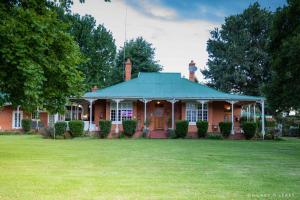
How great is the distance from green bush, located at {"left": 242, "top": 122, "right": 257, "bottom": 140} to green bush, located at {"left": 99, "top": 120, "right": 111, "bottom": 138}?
1035cm

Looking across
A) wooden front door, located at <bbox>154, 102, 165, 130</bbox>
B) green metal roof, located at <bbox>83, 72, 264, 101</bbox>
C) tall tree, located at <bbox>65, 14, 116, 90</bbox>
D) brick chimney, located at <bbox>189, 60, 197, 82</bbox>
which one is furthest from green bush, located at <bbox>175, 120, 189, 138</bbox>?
tall tree, located at <bbox>65, 14, 116, 90</bbox>

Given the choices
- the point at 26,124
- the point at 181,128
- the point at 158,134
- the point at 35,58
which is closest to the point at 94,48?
the point at 26,124

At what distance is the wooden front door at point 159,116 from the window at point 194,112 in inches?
84.8

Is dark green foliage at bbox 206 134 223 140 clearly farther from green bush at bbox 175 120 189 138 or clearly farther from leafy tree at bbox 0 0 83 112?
leafy tree at bbox 0 0 83 112

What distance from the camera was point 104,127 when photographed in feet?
110

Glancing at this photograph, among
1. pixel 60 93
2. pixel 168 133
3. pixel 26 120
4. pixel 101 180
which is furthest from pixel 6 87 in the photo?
pixel 26 120

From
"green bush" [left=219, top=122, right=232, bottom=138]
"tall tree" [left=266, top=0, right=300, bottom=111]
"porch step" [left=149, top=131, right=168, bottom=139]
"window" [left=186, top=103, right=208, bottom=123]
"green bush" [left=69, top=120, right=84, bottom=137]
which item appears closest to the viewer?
"tall tree" [left=266, top=0, right=300, bottom=111]

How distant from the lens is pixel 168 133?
34.2m

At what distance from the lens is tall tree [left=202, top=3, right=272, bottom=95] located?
53500mm

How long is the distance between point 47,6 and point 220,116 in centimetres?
2256

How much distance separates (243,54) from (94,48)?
18.7 metres

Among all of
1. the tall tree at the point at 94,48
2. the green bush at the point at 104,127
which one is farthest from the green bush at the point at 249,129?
the tall tree at the point at 94,48

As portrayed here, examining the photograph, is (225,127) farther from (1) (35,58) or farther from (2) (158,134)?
(1) (35,58)

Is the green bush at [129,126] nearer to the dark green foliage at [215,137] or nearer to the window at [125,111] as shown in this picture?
the window at [125,111]
